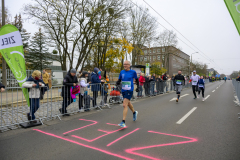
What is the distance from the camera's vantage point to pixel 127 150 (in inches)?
138

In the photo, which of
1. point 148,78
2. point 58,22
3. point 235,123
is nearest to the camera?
point 235,123

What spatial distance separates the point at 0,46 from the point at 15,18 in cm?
2194

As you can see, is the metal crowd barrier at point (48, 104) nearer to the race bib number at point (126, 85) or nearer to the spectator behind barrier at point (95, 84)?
the spectator behind barrier at point (95, 84)

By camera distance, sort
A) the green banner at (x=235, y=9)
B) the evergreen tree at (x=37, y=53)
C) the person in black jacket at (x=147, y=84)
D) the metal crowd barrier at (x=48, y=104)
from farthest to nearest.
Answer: the evergreen tree at (x=37, y=53), the person in black jacket at (x=147, y=84), the metal crowd barrier at (x=48, y=104), the green banner at (x=235, y=9)

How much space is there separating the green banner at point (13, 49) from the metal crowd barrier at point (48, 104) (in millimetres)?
549

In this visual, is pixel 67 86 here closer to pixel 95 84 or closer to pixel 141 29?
pixel 95 84

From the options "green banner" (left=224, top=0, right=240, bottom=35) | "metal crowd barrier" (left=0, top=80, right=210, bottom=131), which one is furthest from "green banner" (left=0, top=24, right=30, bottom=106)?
"green banner" (left=224, top=0, right=240, bottom=35)

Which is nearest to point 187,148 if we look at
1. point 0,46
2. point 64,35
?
point 0,46

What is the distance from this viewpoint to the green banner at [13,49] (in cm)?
501

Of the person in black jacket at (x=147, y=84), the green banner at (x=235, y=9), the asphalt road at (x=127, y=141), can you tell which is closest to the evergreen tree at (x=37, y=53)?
the person in black jacket at (x=147, y=84)

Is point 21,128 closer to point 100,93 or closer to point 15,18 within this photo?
point 100,93

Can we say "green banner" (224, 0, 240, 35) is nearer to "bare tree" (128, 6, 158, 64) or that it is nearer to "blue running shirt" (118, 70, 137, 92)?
"blue running shirt" (118, 70, 137, 92)

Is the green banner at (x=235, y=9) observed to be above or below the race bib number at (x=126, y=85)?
above

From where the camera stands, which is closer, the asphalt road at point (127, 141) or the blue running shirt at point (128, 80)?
the asphalt road at point (127, 141)
